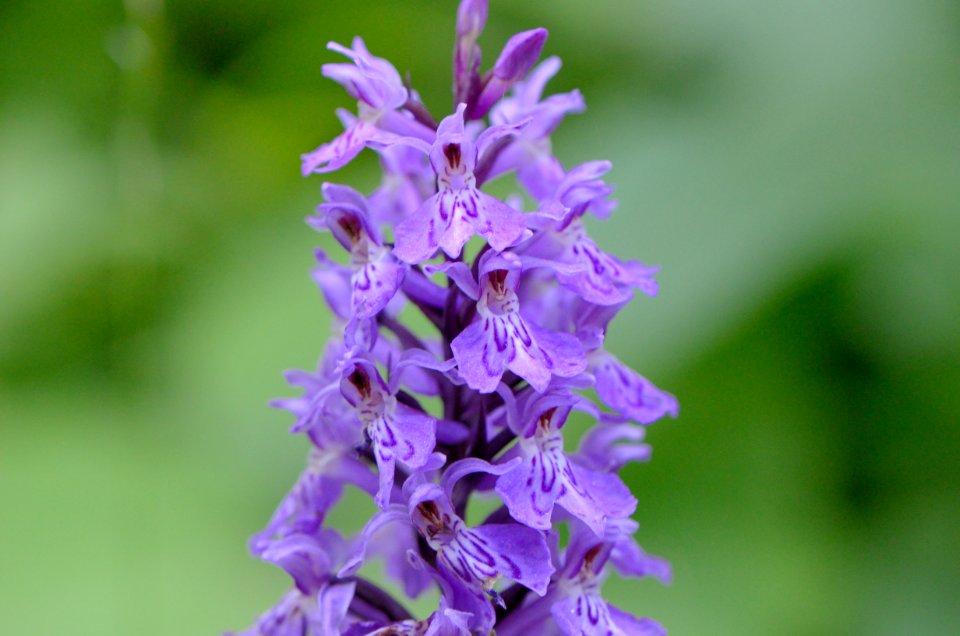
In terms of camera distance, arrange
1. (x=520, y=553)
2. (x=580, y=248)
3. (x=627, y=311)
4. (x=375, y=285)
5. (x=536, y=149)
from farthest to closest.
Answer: (x=627, y=311) → (x=536, y=149) → (x=580, y=248) → (x=375, y=285) → (x=520, y=553)

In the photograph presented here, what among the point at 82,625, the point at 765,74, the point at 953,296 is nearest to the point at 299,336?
the point at 82,625

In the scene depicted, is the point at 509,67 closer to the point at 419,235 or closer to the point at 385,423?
the point at 419,235

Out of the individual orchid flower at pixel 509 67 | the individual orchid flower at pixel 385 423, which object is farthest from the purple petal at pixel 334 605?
the individual orchid flower at pixel 509 67

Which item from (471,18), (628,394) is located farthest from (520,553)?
(471,18)

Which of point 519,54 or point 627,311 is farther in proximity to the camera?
point 627,311

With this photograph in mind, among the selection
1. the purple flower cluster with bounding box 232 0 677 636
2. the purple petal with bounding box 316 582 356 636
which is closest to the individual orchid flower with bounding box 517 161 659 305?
the purple flower cluster with bounding box 232 0 677 636

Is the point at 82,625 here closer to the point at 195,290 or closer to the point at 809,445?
the point at 195,290
